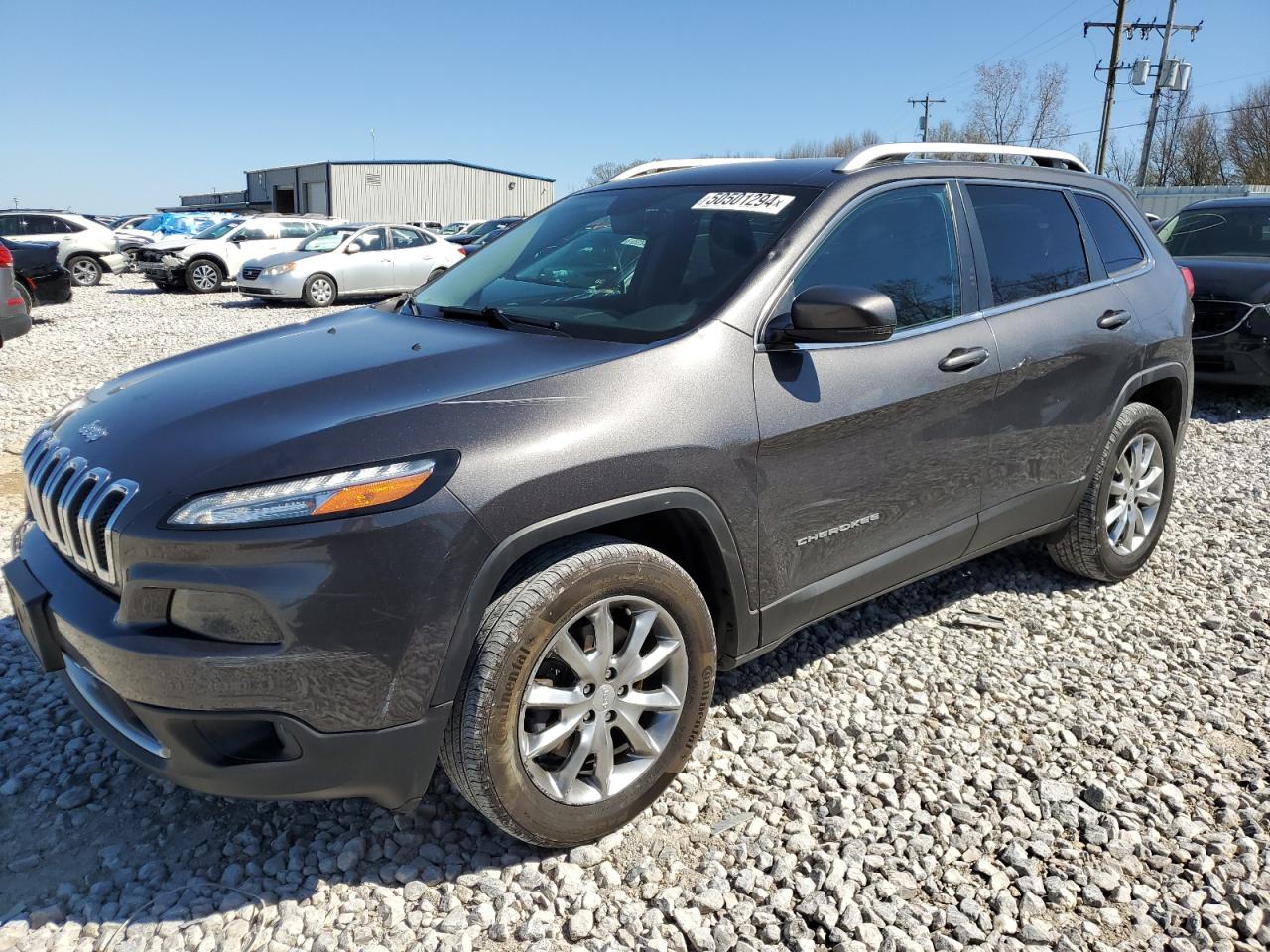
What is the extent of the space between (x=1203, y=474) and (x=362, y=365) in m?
5.87

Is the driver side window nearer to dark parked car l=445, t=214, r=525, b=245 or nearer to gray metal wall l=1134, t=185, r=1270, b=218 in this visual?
dark parked car l=445, t=214, r=525, b=245

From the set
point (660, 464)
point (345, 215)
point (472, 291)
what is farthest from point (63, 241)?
point (345, 215)

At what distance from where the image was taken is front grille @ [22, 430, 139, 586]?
215cm

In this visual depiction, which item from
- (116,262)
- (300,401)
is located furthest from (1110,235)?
(116,262)

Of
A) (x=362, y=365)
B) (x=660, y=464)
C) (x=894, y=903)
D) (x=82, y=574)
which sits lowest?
(x=894, y=903)

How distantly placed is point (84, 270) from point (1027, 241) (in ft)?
72.9

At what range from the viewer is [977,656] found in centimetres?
368

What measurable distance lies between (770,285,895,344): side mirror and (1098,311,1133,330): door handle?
1.66 metres

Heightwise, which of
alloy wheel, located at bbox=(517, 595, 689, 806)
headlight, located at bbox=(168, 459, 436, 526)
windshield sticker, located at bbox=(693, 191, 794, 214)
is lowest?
alloy wheel, located at bbox=(517, 595, 689, 806)

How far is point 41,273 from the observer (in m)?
14.2

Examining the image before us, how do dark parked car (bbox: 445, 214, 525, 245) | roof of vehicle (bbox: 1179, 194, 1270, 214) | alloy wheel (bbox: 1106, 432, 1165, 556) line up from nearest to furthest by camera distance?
alloy wheel (bbox: 1106, 432, 1165, 556) < roof of vehicle (bbox: 1179, 194, 1270, 214) < dark parked car (bbox: 445, 214, 525, 245)

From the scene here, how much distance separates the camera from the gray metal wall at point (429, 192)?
160 ft

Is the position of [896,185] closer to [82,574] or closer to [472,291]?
[472,291]

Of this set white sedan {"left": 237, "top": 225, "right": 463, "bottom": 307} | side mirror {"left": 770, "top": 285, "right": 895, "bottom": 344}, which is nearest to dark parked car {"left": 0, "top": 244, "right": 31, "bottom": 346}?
white sedan {"left": 237, "top": 225, "right": 463, "bottom": 307}
